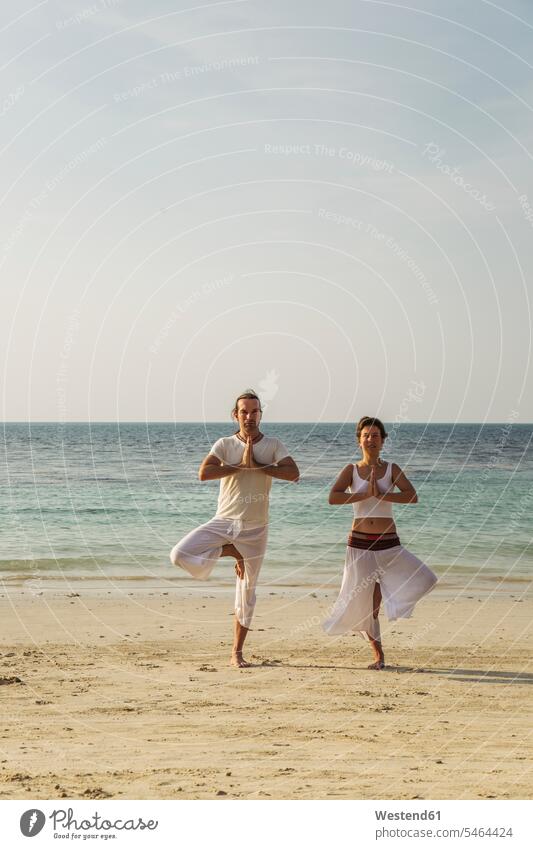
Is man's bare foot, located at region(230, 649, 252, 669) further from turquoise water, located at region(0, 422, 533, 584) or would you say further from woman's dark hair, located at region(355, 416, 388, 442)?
turquoise water, located at region(0, 422, 533, 584)

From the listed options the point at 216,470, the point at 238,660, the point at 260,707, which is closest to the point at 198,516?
the point at 238,660

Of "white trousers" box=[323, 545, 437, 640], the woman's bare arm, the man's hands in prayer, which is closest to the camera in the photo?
the man's hands in prayer

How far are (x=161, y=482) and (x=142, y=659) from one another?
30673 mm

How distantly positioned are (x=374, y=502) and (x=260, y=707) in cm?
270

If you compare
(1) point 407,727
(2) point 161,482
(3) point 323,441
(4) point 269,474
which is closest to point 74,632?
(4) point 269,474

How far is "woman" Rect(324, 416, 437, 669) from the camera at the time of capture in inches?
416

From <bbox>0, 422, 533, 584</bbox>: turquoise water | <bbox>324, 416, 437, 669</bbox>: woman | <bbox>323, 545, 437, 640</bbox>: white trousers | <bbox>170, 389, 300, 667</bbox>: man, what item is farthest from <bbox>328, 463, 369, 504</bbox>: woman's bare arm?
<bbox>0, 422, 533, 584</bbox>: turquoise water

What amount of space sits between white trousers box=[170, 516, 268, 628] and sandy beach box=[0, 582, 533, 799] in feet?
2.58

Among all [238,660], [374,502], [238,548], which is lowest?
[238,660]

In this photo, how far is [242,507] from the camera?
10594mm

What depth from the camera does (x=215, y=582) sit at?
17.7 meters

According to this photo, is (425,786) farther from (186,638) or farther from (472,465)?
(472,465)

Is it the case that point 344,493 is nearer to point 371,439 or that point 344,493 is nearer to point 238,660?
point 371,439

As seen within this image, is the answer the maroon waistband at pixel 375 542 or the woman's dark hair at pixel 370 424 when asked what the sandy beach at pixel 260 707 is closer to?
the maroon waistband at pixel 375 542
